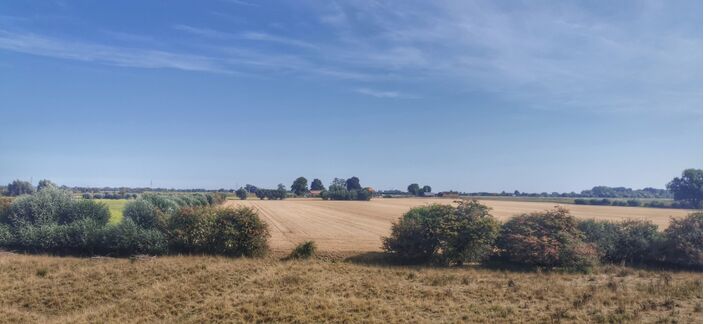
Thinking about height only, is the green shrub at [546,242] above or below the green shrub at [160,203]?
below

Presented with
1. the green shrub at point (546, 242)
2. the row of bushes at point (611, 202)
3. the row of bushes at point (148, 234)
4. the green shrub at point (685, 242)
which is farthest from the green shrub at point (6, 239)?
the row of bushes at point (611, 202)

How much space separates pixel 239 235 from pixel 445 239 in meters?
14.3

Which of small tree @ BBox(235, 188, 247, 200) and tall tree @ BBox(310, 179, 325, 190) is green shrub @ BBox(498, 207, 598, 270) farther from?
tall tree @ BBox(310, 179, 325, 190)

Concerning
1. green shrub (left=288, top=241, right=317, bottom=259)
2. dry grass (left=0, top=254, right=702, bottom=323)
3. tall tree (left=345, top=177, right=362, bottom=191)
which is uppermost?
tall tree (left=345, top=177, right=362, bottom=191)

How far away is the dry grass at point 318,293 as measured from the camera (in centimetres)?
1959

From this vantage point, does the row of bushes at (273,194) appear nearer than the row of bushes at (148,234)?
No

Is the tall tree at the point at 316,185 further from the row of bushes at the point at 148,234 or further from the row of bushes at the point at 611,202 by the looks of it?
the row of bushes at the point at 148,234

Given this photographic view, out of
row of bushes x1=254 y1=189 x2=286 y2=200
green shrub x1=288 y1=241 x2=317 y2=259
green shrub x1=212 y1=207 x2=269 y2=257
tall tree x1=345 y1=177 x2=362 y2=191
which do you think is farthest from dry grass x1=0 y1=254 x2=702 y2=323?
tall tree x1=345 y1=177 x2=362 y2=191

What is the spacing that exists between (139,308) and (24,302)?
6.48 metres

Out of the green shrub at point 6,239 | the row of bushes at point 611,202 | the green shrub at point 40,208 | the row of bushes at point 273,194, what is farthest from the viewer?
the row of bushes at point 273,194

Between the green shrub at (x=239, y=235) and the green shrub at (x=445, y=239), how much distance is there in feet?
29.5

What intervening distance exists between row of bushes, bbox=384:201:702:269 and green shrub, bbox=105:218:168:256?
1615 centimetres

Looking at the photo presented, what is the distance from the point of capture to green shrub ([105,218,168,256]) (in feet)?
107

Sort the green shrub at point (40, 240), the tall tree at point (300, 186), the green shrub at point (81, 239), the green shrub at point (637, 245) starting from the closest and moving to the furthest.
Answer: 1. the green shrub at point (637, 245)
2. the green shrub at point (81, 239)
3. the green shrub at point (40, 240)
4. the tall tree at point (300, 186)
